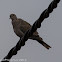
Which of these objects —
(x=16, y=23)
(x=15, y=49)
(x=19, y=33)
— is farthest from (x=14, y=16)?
(x=15, y=49)

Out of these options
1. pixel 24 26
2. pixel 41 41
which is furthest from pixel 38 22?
pixel 24 26

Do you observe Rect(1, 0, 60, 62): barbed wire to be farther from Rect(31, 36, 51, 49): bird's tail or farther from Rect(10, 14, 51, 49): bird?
Rect(10, 14, 51, 49): bird

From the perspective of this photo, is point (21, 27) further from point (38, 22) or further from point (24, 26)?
point (38, 22)

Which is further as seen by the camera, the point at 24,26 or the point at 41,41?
the point at 24,26

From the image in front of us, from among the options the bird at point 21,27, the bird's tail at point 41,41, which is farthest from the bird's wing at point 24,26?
the bird's tail at point 41,41

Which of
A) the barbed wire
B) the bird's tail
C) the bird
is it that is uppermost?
the bird

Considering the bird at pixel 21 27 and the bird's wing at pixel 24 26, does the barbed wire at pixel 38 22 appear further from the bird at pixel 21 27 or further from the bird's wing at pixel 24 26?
the bird's wing at pixel 24 26

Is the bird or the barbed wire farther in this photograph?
the bird

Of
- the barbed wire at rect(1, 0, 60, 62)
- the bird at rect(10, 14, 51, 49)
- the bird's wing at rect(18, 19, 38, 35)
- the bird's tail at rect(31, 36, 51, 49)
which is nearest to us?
the barbed wire at rect(1, 0, 60, 62)

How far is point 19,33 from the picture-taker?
8242 mm

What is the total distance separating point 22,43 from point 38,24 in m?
0.49

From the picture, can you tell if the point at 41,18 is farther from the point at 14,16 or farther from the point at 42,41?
the point at 14,16

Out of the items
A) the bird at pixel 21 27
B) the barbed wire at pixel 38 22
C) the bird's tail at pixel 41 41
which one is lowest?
the barbed wire at pixel 38 22

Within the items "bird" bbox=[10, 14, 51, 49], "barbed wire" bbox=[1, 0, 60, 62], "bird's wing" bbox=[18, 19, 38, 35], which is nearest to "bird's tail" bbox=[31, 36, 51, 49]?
"bird" bbox=[10, 14, 51, 49]
